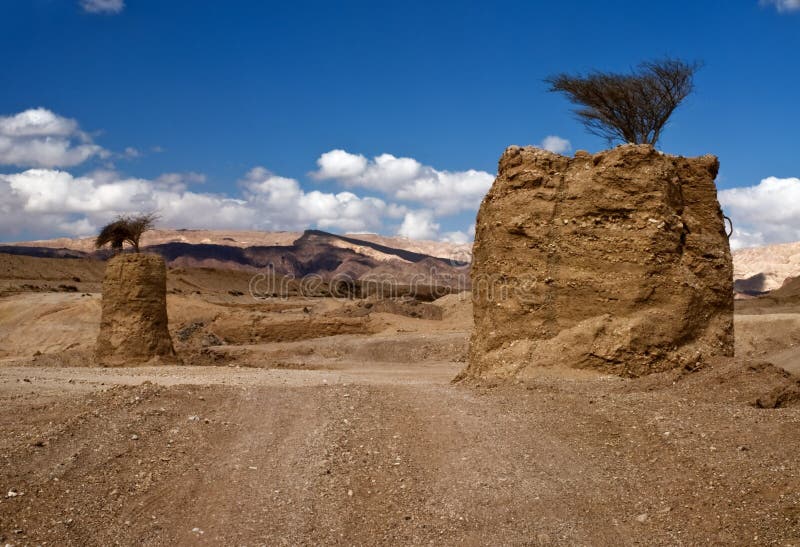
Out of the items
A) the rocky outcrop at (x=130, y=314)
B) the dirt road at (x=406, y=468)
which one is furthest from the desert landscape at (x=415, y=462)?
the rocky outcrop at (x=130, y=314)

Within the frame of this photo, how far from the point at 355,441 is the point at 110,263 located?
A: 1032cm

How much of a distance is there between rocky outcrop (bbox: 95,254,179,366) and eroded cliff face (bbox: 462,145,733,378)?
7.85 m

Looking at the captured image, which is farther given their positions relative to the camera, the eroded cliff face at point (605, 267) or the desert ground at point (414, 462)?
the eroded cliff face at point (605, 267)

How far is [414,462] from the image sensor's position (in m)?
5.36

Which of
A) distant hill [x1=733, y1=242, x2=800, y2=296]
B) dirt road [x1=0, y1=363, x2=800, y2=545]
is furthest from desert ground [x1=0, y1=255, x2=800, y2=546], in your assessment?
distant hill [x1=733, y1=242, x2=800, y2=296]

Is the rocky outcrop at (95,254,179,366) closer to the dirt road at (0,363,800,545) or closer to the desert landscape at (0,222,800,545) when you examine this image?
the desert landscape at (0,222,800,545)

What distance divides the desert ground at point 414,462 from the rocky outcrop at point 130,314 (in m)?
5.43

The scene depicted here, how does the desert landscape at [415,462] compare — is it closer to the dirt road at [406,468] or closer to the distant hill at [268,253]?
the dirt road at [406,468]

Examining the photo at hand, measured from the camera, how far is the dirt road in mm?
4285

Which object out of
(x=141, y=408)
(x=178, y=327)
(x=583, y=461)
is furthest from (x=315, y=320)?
(x=583, y=461)

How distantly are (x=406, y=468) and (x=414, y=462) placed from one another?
14 cm

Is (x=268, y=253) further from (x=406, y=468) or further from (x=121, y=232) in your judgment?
(x=406, y=468)

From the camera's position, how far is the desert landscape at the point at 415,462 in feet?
14.1

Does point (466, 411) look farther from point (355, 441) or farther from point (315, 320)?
point (315, 320)
